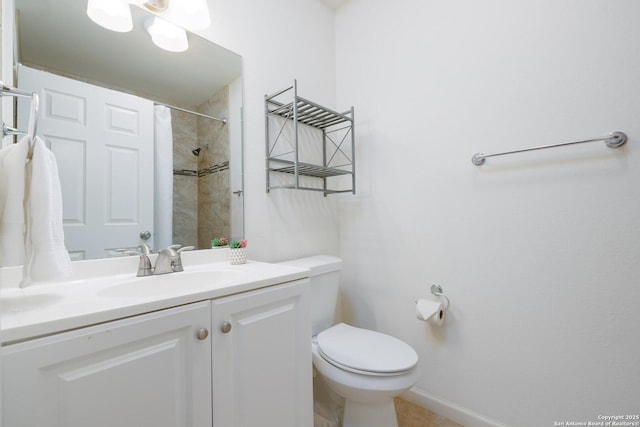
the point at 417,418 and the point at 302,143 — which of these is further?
the point at 302,143

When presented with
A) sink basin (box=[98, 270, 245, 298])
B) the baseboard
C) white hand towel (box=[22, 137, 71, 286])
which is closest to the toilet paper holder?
the baseboard

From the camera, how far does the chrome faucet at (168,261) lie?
3.28 ft

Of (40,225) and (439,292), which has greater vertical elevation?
(40,225)

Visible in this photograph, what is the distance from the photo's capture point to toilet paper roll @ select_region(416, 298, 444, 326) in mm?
1277

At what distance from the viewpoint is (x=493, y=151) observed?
122 centimetres

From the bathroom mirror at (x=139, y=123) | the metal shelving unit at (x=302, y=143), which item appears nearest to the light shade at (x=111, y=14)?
the bathroom mirror at (x=139, y=123)

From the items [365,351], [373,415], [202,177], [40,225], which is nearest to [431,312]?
[365,351]

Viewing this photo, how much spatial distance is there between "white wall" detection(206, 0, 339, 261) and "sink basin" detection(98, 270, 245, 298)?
0.31 m

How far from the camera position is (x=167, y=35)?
1.14m

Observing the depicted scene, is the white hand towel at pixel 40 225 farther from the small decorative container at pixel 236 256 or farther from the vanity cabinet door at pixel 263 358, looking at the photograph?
the small decorative container at pixel 236 256

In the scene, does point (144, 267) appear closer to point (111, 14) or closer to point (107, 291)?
point (107, 291)

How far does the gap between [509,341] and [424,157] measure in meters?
0.94

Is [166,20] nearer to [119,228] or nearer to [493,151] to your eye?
[119,228]

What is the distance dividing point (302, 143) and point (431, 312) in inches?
45.4
